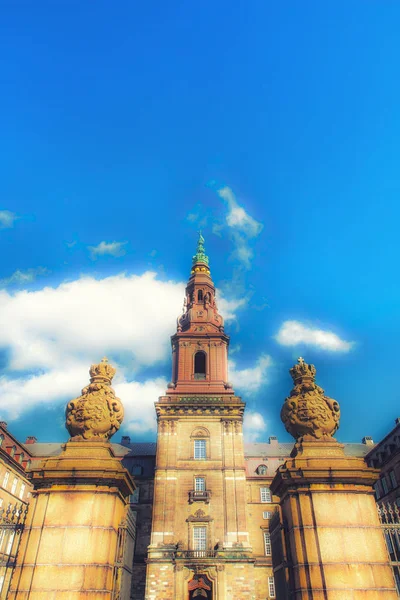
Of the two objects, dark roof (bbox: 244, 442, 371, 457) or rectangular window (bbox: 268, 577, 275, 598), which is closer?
rectangular window (bbox: 268, 577, 275, 598)

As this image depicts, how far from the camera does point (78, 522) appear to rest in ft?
27.9

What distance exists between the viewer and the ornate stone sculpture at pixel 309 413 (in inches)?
383

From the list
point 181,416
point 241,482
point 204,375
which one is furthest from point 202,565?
point 204,375

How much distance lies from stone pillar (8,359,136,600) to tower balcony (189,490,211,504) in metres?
28.3

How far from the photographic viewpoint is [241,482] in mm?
36250

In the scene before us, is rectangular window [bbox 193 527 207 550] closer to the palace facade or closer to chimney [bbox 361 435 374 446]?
the palace facade

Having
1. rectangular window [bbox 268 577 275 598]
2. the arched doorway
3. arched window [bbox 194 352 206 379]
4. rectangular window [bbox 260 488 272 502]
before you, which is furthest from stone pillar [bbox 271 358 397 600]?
rectangular window [bbox 260 488 272 502]

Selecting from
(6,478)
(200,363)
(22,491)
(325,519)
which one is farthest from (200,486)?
(325,519)

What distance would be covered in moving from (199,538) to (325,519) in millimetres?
29576

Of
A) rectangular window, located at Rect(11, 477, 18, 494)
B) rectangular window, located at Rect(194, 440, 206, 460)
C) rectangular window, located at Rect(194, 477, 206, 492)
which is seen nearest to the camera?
rectangular window, located at Rect(194, 477, 206, 492)

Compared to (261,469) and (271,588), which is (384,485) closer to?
(261,469)

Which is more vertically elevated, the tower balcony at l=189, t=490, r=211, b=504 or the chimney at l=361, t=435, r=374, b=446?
the chimney at l=361, t=435, r=374, b=446

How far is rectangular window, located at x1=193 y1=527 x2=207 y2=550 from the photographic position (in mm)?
33438

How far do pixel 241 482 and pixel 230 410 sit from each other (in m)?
6.47
